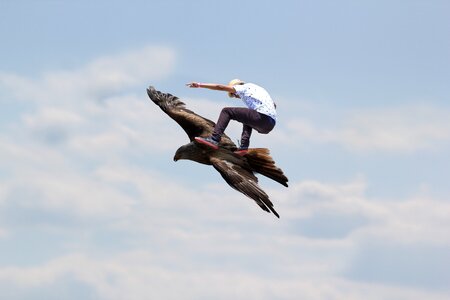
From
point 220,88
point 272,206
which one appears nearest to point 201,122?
point 220,88

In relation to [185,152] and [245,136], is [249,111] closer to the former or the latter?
[245,136]

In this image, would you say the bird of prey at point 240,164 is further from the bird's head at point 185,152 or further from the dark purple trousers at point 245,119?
the dark purple trousers at point 245,119

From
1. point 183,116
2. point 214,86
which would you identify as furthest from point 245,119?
point 183,116

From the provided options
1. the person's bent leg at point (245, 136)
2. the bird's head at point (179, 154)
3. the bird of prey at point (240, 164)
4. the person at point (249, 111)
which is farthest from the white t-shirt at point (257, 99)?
the bird's head at point (179, 154)

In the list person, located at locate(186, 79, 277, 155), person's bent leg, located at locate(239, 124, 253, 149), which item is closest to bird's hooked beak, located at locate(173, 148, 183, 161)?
person, located at locate(186, 79, 277, 155)

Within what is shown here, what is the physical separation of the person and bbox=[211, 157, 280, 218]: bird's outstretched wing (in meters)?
0.45

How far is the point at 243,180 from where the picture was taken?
544 inches

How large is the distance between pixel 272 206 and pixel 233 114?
2159mm

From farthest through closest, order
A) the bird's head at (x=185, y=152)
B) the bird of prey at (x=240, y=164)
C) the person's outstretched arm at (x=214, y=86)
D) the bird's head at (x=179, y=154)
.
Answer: the bird's head at (x=179, y=154), the bird's head at (x=185, y=152), the person's outstretched arm at (x=214, y=86), the bird of prey at (x=240, y=164)

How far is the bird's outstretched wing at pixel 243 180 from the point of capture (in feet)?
43.4

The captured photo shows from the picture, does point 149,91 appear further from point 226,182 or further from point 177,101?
point 226,182

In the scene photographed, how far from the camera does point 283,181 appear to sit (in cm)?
1442

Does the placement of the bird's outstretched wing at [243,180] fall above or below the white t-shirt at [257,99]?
below

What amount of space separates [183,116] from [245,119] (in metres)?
3.38
